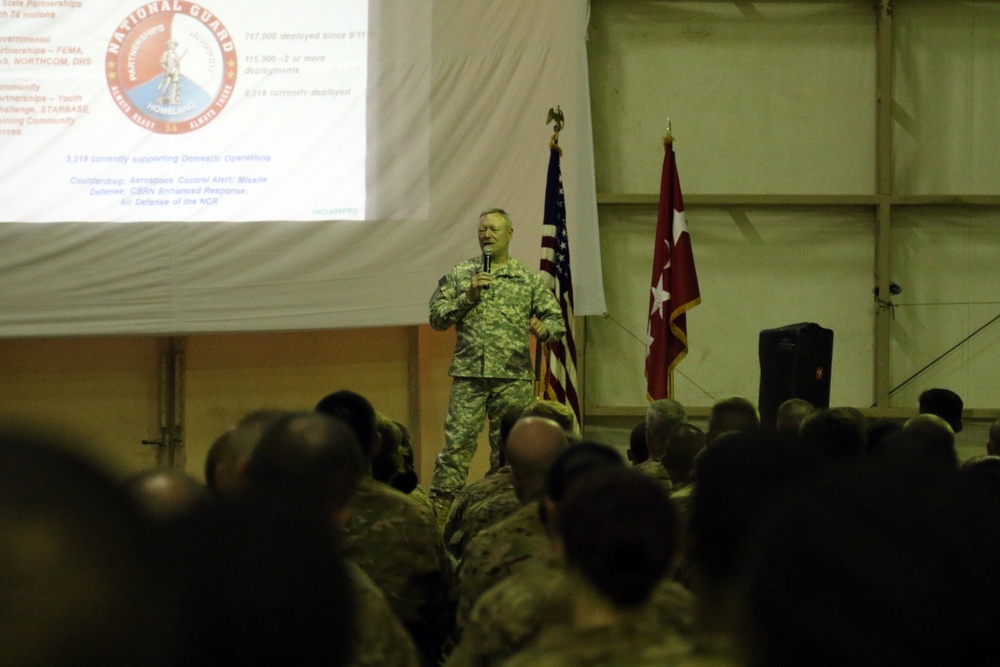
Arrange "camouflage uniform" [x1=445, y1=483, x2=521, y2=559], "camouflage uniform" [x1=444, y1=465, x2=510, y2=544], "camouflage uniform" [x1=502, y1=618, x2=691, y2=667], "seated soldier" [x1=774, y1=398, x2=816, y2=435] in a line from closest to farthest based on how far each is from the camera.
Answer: "camouflage uniform" [x1=502, y1=618, x2=691, y2=667] < "camouflage uniform" [x1=445, y1=483, x2=521, y2=559] < "camouflage uniform" [x1=444, y1=465, x2=510, y2=544] < "seated soldier" [x1=774, y1=398, x2=816, y2=435]

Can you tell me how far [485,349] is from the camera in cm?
513

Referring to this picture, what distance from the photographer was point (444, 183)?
613 cm

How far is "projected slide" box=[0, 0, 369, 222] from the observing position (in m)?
6.10

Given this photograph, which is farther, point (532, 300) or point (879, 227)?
point (879, 227)

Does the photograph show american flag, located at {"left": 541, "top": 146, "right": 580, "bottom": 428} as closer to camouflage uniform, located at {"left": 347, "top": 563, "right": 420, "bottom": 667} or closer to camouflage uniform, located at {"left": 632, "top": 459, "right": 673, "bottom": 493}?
camouflage uniform, located at {"left": 632, "top": 459, "right": 673, "bottom": 493}

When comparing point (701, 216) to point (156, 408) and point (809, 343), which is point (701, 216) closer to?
point (809, 343)

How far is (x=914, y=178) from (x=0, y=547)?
6.82 meters

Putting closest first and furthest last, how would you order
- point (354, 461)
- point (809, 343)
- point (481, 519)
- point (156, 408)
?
point (354, 461) → point (481, 519) → point (809, 343) → point (156, 408)

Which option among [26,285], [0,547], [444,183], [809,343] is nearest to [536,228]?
[444,183]

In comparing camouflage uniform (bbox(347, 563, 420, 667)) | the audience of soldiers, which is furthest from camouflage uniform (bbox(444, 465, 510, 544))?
camouflage uniform (bbox(347, 563, 420, 667))

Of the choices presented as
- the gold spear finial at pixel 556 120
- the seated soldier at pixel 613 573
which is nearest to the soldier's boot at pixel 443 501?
the gold spear finial at pixel 556 120

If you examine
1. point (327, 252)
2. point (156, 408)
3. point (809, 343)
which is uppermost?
point (327, 252)

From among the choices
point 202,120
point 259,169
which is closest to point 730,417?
point 259,169

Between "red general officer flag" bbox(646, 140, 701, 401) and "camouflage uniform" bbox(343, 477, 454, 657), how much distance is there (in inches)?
132
